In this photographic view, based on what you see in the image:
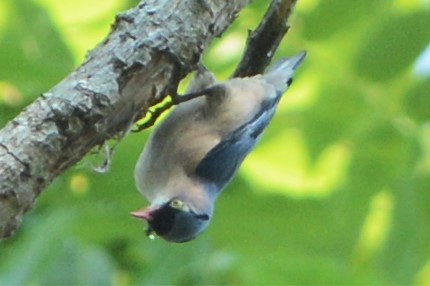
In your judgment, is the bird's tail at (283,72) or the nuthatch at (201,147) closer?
the nuthatch at (201,147)

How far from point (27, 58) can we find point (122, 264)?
1.78ft

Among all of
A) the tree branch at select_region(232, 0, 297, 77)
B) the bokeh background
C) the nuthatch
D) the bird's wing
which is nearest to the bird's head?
the nuthatch

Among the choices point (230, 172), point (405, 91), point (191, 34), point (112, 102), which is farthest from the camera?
point (405, 91)

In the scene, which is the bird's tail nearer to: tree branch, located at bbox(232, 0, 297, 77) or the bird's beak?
tree branch, located at bbox(232, 0, 297, 77)

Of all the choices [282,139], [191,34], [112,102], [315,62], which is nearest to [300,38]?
[315,62]

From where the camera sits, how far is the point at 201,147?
2.09 m

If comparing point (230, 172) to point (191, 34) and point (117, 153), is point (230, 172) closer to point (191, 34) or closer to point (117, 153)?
point (117, 153)

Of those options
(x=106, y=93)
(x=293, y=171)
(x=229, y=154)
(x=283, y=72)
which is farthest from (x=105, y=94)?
(x=293, y=171)

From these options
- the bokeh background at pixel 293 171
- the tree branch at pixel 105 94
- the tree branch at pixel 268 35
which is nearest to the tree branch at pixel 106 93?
the tree branch at pixel 105 94

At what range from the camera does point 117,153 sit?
2283 millimetres

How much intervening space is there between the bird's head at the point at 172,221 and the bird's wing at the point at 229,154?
0.11 meters

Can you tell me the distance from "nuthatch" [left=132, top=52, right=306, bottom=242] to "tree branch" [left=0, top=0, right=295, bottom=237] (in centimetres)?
38

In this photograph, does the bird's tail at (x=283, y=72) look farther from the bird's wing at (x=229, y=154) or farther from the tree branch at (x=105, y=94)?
the tree branch at (x=105, y=94)

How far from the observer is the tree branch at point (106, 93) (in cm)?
133
